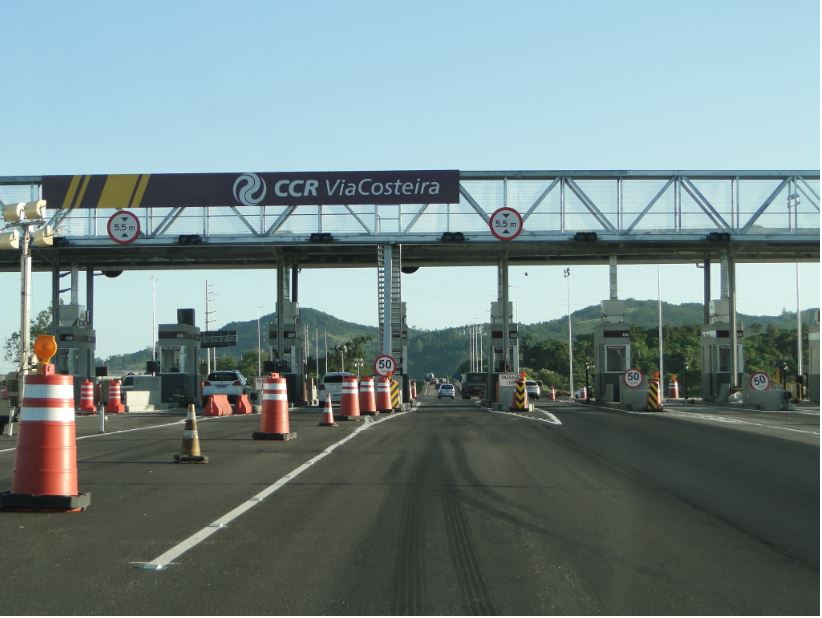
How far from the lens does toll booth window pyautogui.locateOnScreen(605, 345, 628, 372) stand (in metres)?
44.6

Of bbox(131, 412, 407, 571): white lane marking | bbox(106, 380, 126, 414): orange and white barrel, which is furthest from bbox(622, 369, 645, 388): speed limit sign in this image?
bbox(131, 412, 407, 571): white lane marking

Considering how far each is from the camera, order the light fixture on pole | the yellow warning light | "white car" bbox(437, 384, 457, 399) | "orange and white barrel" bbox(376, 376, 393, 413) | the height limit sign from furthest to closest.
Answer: "white car" bbox(437, 384, 457, 399), the height limit sign, "orange and white barrel" bbox(376, 376, 393, 413), the light fixture on pole, the yellow warning light

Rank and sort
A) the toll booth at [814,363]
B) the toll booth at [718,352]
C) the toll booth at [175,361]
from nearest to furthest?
the toll booth at [814,363] < the toll booth at [718,352] < the toll booth at [175,361]

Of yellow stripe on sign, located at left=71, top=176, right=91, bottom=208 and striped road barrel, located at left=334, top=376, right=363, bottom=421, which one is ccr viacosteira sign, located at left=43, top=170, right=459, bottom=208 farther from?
striped road barrel, located at left=334, top=376, right=363, bottom=421

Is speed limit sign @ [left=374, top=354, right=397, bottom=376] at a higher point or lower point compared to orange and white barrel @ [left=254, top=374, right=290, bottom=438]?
higher

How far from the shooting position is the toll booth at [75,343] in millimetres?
43719

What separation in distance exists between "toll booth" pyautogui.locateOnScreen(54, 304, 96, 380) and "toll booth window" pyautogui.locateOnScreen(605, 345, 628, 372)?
2321 cm

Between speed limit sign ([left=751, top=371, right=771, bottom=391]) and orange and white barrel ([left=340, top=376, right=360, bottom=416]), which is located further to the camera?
speed limit sign ([left=751, top=371, right=771, bottom=391])

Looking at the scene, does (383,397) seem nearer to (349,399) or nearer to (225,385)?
(349,399)

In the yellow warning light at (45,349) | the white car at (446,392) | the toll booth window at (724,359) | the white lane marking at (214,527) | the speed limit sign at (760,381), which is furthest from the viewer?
the white car at (446,392)

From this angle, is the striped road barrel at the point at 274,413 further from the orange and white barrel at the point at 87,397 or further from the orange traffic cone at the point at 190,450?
the orange and white barrel at the point at 87,397

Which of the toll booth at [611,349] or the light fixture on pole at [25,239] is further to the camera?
the toll booth at [611,349]

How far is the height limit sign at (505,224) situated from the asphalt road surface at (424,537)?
25664mm

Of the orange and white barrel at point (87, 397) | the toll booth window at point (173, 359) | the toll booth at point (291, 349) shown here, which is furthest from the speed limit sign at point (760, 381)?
the toll booth window at point (173, 359)
